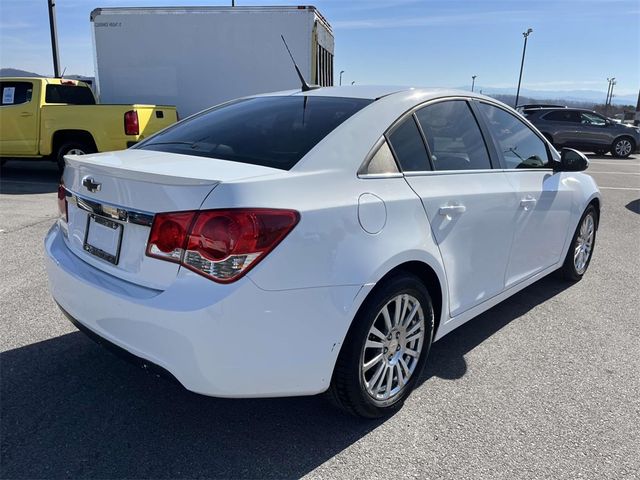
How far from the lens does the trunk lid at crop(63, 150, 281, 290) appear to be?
2.07 metres

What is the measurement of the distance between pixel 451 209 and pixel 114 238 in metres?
1.67

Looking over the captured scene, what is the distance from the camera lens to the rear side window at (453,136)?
9.65 ft

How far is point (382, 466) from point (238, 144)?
5.44ft

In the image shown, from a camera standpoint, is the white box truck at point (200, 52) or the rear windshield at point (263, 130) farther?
the white box truck at point (200, 52)

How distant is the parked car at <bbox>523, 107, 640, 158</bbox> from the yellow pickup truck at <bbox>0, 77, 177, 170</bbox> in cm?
1369

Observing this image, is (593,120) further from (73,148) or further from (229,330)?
(229,330)

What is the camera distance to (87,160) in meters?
2.60

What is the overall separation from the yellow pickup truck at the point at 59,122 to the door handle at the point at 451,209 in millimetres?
7507

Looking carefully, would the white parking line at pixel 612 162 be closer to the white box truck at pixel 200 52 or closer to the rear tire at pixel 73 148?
the white box truck at pixel 200 52

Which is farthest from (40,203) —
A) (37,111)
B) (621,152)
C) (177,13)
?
(621,152)

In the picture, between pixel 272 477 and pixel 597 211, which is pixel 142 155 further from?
pixel 597 211

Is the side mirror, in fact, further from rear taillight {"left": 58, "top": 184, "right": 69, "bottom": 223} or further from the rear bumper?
rear taillight {"left": 58, "top": 184, "right": 69, "bottom": 223}

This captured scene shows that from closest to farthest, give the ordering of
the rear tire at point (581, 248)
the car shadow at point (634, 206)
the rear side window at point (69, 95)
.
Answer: the rear tire at point (581, 248)
the car shadow at point (634, 206)
the rear side window at point (69, 95)

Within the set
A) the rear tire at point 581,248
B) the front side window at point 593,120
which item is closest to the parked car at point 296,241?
the rear tire at point 581,248
